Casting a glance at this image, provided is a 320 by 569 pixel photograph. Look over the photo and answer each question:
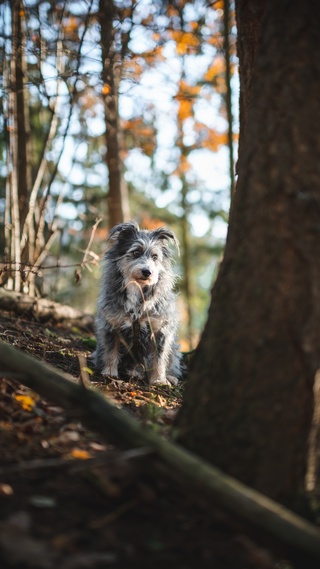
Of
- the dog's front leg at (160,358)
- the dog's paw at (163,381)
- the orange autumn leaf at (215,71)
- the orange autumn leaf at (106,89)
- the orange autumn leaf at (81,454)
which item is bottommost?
the dog's paw at (163,381)

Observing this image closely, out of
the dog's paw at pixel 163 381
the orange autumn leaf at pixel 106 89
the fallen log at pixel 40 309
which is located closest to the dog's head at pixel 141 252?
the dog's paw at pixel 163 381

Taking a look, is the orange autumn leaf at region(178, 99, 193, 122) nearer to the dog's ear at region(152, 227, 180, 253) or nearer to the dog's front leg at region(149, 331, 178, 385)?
the dog's ear at region(152, 227, 180, 253)

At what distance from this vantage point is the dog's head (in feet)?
20.7

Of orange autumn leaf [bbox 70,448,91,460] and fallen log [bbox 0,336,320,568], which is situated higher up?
fallen log [bbox 0,336,320,568]

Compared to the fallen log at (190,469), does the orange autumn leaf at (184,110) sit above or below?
above

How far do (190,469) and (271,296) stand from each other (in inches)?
43.8

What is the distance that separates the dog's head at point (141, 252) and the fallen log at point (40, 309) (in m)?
1.82

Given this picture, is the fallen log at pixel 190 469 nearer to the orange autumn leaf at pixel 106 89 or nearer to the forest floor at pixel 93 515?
the forest floor at pixel 93 515

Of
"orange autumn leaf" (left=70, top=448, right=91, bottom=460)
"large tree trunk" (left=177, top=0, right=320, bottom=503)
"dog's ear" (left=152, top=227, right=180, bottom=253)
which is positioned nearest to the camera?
"large tree trunk" (left=177, top=0, right=320, bottom=503)

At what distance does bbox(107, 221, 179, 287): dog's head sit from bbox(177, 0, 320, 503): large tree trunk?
3.10 m

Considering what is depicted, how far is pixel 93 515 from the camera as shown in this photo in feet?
8.54

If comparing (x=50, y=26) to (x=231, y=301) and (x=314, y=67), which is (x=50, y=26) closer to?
(x=314, y=67)

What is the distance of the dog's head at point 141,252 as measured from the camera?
6309mm

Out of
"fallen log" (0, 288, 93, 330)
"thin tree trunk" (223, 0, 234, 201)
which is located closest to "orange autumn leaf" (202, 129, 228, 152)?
"thin tree trunk" (223, 0, 234, 201)
